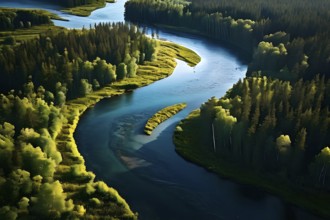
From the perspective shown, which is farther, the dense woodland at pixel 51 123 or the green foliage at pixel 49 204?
the dense woodland at pixel 51 123

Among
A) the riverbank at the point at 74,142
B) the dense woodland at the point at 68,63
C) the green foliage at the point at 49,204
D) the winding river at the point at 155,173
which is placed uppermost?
the dense woodland at the point at 68,63

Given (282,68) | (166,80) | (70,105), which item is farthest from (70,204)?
(282,68)

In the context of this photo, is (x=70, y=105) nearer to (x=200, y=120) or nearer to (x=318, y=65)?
(x=200, y=120)

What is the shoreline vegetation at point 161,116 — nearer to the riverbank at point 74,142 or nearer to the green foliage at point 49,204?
the riverbank at point 74,142

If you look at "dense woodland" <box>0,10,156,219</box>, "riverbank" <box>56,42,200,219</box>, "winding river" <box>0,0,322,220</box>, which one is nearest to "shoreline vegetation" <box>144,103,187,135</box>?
"winding river" <box>0,0,322,220</box>

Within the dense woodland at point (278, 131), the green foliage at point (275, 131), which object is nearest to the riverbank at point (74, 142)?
the green foliage at point (275, 131)

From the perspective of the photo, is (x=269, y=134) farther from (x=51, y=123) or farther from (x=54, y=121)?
(x=51, y=123)

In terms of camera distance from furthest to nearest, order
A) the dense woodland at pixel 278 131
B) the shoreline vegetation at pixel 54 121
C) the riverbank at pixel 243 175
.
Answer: the dense woodland at pixel 278 131 < the riverbank at pixel 243 175 < the shoreline vegetation at pixel 54 121
